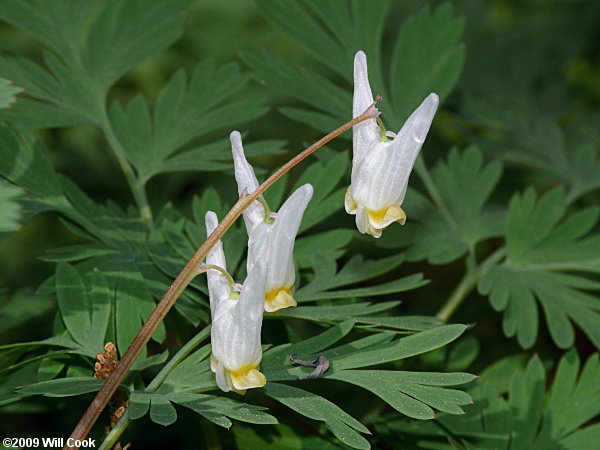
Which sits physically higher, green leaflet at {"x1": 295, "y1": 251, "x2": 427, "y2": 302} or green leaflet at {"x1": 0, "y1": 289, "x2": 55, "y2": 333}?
green leaflet at {"x1": 295, "y1": 251, "x2": 427, "y2": 302}

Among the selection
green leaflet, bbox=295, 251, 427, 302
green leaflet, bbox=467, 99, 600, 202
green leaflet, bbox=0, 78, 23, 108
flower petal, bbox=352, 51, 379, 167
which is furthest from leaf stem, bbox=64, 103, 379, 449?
green leaflet, bbox=467, 99, 600, 202

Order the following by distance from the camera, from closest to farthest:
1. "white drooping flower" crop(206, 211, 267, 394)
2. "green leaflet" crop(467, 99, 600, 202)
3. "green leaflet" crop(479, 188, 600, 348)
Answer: "white drooping flower" crop(206, 211, 267, 394) < "green leaflet" crop(479, 188, 600, 348) < "green leaflet" crop(467, 99, 600, 202)

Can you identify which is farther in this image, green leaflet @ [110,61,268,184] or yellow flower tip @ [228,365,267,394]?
green leaflet @ [110,61,268,184]

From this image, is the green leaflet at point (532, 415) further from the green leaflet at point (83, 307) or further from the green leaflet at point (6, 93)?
the green leaflet at point (6, 93)

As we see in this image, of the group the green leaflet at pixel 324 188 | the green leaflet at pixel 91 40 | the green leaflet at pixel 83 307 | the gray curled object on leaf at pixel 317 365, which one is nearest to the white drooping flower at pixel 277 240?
the gray curled object on leaf at pixel 317 365

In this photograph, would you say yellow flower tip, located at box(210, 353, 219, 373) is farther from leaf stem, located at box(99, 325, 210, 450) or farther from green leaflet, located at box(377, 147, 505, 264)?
green leaflet, located at box(377, 147, 505, 264)

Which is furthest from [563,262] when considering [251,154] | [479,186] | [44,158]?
[44,158]

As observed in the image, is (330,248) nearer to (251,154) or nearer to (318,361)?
(251,154)
